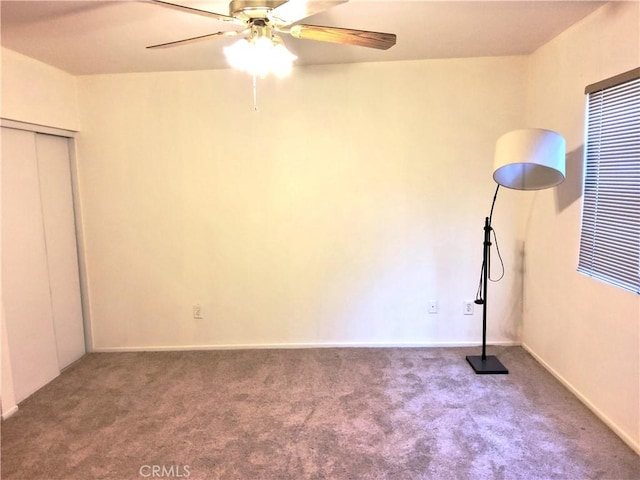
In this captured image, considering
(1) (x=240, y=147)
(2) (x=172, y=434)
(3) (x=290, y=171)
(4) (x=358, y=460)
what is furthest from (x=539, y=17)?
(2) (x=172, y=434)

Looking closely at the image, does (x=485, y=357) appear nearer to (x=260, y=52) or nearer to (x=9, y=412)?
(x=260, y=52)

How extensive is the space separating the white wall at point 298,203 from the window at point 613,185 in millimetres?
857

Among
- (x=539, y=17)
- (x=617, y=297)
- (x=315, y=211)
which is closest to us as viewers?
(x=617, y=297)

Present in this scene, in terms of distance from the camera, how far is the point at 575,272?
2688 mm

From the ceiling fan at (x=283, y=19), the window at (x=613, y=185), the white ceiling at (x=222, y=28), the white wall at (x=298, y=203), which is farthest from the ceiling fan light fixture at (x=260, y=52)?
the window at (x=613, y=185)

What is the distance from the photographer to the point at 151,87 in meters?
3.38

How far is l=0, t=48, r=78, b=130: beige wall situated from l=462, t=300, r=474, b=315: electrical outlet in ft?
12.3

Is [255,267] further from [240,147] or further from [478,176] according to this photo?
[478,176]

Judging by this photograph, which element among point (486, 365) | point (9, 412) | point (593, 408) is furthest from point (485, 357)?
point (9, 412)

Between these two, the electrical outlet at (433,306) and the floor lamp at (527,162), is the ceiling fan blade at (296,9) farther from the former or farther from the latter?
the electrical outlet at (433,306)

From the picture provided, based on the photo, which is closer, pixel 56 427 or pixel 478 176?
pixel 56 427

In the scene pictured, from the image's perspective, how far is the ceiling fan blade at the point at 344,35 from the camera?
1815 mm

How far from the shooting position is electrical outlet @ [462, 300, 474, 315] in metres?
3.51

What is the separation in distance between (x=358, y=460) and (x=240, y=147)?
255 cm
